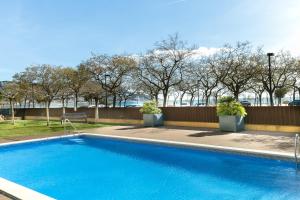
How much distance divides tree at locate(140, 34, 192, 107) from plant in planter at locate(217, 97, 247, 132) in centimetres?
1340

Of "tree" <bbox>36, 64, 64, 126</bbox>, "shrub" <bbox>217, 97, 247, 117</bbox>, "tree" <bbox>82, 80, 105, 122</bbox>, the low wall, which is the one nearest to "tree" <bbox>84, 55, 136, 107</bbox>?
"tree" <bbox>82, 80, 105, 122</bbox>

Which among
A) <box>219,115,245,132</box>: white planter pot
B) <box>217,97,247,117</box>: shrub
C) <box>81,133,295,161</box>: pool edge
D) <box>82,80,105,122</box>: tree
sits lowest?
<box>81,133,295,161</box>: pool edge

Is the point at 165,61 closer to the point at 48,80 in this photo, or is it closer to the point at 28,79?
the point at 48,80

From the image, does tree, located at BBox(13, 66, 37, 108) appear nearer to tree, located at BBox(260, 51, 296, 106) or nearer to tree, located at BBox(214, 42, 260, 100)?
tree, located at BBox(214, 42, 260, 100)

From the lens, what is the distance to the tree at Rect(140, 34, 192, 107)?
26.4 meters

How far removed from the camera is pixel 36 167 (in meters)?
9.61

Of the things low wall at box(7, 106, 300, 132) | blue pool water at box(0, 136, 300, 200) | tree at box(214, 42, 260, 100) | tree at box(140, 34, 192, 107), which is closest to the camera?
blue pool water at box(0, 136, 300, 200)

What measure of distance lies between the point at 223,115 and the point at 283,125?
8.14ft

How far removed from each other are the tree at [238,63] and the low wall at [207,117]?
11996 mm

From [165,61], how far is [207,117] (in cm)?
1309

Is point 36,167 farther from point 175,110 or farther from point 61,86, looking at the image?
point 61,86

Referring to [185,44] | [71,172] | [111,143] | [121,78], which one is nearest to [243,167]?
[71,172]

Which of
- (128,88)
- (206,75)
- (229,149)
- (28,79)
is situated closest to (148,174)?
(229,149)

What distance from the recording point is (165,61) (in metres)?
27.7
